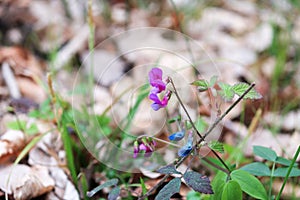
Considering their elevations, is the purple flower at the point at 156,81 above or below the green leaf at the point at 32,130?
above

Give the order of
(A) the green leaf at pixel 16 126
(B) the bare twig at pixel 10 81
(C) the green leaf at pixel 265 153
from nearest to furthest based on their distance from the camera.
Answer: (C) the green leaf at pixel 265 153 < (A) the green leaf at pixel 16 126 < (B) the bare twig at pixel 10 81

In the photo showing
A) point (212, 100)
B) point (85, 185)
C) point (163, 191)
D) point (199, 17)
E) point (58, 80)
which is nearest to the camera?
point (163, 191)

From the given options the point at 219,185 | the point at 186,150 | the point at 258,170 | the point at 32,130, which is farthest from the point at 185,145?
the point at 32,130

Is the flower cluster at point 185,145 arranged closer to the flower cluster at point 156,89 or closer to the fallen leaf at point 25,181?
the flower cluster at point 156,89

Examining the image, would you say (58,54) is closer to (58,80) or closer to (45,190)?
(58,80)

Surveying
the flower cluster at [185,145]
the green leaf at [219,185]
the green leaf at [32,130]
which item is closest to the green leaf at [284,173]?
the green leaf at [219,185]

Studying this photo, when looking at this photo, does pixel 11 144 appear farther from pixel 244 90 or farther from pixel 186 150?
pixel 244 90

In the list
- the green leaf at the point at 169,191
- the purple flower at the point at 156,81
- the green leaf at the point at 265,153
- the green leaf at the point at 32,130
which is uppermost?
the purple flower at the point at 156,81

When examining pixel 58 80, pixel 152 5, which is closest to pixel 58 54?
pixel 58 80
